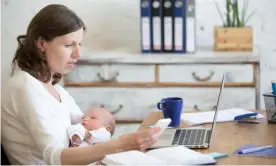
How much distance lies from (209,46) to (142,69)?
0.61 meters

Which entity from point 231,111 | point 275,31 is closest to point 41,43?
point 231,111

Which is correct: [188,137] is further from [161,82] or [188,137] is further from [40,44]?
[161,82]

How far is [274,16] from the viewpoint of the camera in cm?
334

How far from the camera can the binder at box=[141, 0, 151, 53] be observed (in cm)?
309

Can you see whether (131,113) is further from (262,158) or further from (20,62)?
(262,158)

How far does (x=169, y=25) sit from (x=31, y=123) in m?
1.60

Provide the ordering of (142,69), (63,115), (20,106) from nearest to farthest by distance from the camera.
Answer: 1. (20,106)
2. (63,115)
3. (142,69)

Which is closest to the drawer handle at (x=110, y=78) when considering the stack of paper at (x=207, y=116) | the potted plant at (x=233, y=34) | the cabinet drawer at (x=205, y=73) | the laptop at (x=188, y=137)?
the cabinet drawer at (x=205, y=73)

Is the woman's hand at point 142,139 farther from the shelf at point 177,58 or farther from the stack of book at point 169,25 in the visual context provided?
the stack of book at point 169,25

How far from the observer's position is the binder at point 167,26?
10.1ft

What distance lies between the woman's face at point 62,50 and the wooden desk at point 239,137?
14.3 inches

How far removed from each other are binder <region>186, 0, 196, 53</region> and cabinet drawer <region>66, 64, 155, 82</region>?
30cm

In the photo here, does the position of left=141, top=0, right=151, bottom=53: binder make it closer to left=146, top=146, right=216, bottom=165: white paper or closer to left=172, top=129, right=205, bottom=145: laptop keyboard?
left=172, top=129, right=205, bottom=145: laptop keyboard

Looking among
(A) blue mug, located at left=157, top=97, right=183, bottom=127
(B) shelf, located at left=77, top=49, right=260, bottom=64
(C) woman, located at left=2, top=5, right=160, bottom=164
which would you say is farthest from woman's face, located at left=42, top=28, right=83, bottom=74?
(B) shelf, located at left=77, top=49, right=260, bottom=64
